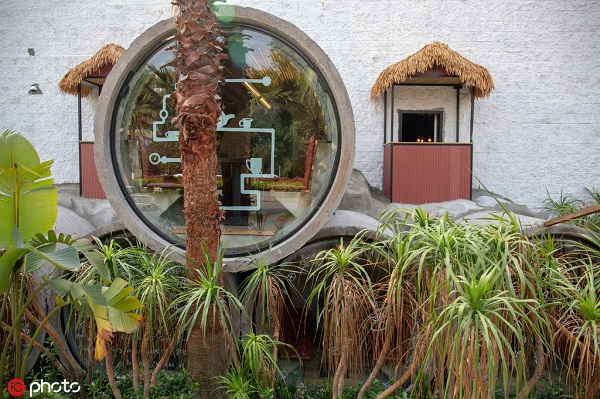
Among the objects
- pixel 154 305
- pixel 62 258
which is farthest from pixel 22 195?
pixel 154 305

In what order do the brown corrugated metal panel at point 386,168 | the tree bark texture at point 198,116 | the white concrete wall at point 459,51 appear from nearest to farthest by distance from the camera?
1. the tree bark texture at point 198,116
2. the brown corrugated metal panel at point 386,168
3. the white concrete wall at point 459,51

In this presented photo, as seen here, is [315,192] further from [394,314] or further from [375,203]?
[375,203]

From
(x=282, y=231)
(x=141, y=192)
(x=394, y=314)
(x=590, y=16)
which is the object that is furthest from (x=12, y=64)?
(x=590, y=16)

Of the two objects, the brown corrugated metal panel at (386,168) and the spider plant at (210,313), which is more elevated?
the brown corrugated metal panel at (386,168)

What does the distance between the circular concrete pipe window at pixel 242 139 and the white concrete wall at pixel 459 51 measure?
4355mm

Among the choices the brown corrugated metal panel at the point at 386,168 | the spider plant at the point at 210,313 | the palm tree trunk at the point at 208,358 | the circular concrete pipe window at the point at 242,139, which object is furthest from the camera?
the brown corrugated metal panel at the point at 386,168

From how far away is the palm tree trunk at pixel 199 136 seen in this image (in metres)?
3.74

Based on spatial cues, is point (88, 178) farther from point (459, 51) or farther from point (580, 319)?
point (580, 319)

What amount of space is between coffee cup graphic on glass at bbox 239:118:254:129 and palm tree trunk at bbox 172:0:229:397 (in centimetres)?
87

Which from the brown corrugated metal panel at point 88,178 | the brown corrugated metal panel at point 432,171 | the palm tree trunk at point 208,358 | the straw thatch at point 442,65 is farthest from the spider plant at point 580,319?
the brown corrugated metal panel at point 88,178

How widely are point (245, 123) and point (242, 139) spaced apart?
160 millimetres

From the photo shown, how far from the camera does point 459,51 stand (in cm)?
876

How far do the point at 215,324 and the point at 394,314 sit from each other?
1432 mm

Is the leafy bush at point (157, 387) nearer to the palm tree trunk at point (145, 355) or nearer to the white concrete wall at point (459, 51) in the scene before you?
the palm tree trunk at point (145, 355)
